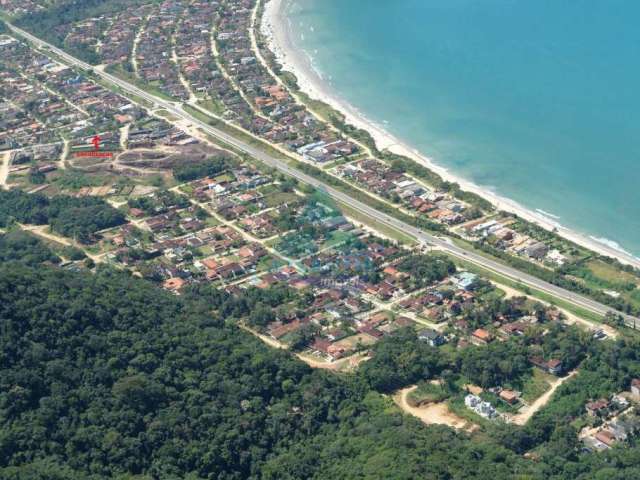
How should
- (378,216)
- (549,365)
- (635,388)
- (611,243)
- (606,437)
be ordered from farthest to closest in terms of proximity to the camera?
1. (378,216)
2. (611,243)
3. (549,365)
4. (635,388)
5. (606,437)

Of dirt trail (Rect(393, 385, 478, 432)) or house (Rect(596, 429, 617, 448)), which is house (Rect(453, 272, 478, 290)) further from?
house (Rect(596, 429, 617, 448))

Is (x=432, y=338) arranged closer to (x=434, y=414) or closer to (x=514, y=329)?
(x=514, y=329)

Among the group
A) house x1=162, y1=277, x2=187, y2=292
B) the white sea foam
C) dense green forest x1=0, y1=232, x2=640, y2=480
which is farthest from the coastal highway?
house x1=162, y1=277, x2=187, y2=292

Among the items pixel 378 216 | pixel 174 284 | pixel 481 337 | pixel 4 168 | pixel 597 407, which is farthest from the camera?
pixel 4 168

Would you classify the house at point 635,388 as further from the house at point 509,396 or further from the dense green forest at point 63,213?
the dense green forest at point 63,213

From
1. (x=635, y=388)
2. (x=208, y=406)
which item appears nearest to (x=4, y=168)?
(x=208, y=406)

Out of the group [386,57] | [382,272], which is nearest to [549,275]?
[382,272]
